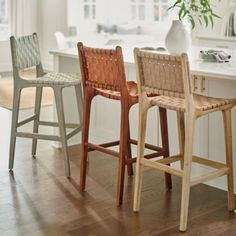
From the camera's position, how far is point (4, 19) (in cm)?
945

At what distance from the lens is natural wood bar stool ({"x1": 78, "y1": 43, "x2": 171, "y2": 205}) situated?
356 cm

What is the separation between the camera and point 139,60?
3389 mm

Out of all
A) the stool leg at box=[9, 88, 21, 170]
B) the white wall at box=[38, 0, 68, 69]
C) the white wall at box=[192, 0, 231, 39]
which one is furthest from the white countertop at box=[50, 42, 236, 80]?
the white wall at box=[38, 0, 68, 69]

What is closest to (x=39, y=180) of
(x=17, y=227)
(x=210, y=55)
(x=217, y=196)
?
(x=17, y=227)

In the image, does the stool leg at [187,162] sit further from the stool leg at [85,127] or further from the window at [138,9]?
the window at [138,9]

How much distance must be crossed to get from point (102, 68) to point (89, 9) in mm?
5647

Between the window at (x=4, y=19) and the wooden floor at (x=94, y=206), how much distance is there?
5.34 m

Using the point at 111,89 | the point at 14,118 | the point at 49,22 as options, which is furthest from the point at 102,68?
the point at 49,22

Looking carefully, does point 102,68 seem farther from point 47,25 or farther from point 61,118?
point 47,25

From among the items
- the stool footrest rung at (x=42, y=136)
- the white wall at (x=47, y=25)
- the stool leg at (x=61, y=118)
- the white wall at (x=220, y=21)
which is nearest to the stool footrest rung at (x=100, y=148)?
the stool leg at (x=61, y=118)

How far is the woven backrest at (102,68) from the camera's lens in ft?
11.6

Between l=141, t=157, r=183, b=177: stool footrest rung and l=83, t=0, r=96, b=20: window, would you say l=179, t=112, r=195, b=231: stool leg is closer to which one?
l=141, t=157, r=183, b=177: stool footrest rung

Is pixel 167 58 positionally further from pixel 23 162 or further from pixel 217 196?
pixel 23 162

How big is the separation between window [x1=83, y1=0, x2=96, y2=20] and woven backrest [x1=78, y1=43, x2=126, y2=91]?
5.42 metres
